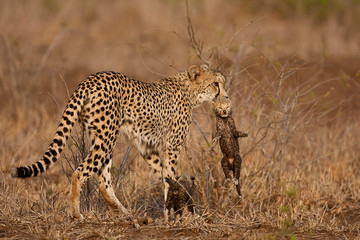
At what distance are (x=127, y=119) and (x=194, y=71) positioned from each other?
961 millimetres

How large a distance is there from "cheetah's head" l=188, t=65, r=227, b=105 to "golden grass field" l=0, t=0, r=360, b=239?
94mm

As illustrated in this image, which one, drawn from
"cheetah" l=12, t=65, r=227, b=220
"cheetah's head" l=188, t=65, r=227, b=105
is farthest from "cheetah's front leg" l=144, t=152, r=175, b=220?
"cheetah's head" l=188, t=65, r=227, b=105

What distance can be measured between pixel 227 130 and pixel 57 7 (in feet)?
37.5

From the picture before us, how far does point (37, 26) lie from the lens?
1399 centimetres

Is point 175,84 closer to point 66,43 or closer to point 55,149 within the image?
point 55,149

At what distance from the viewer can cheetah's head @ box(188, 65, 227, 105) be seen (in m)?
5.80

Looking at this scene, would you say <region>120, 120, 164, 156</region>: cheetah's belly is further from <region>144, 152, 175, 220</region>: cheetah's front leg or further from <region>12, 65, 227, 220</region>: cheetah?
<region>144, 152, 175, 220</region>: cheetah's front leg

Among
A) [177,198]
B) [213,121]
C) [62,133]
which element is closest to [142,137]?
[177,198]

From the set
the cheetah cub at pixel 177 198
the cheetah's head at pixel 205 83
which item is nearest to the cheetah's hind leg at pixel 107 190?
the cheetah cub at pixel 177 198

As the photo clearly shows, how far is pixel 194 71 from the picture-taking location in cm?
593

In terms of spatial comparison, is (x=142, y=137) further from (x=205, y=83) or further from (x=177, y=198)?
(x=205, y=83)

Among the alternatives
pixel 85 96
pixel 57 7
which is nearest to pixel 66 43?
pixel 57 7

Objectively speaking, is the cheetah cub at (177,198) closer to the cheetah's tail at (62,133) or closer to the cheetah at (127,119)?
the cheetah at (127,119)

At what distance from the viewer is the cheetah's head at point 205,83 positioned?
19.0 ft
